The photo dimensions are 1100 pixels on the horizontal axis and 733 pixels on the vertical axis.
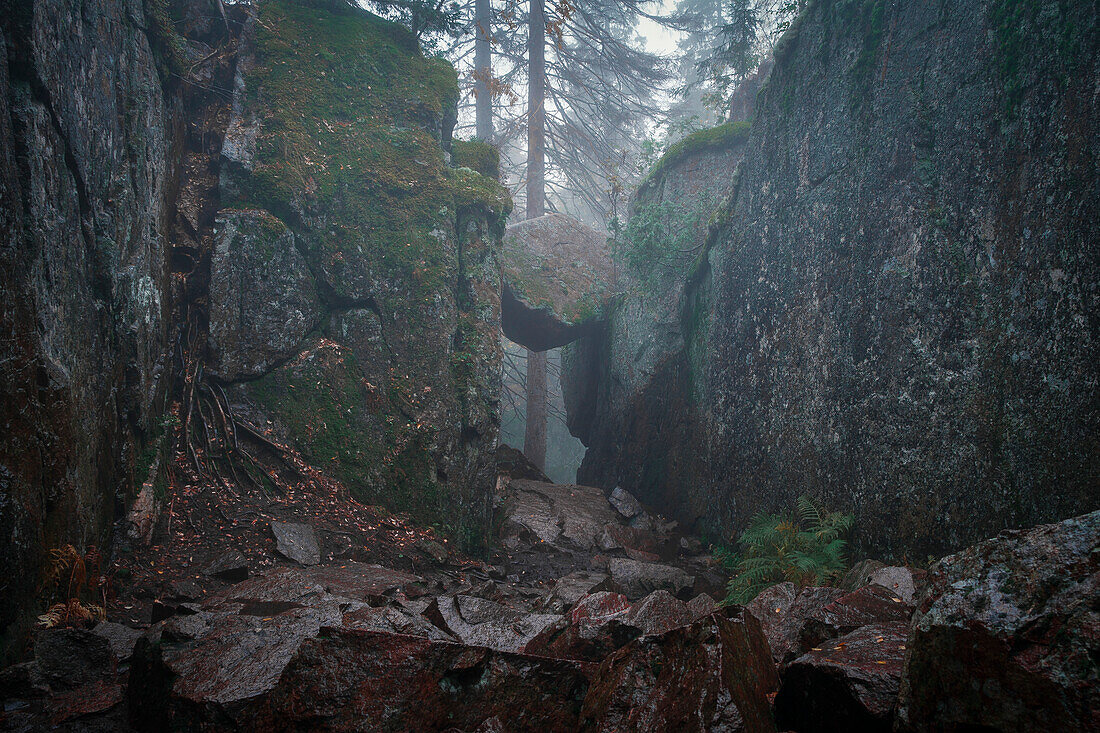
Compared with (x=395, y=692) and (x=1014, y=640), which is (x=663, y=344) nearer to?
(x=395, y=692)

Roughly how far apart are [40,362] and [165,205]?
3.69m

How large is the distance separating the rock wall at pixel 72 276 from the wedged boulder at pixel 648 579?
5238 millimetres

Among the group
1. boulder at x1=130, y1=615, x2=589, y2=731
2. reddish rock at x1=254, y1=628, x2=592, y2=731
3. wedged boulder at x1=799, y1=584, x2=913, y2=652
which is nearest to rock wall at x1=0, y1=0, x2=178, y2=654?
boulder at x1=130, y1=615, x2=589, y2=731

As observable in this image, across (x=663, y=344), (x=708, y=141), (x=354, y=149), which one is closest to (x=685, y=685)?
(x=354, y=149)

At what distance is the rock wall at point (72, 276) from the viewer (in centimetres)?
354

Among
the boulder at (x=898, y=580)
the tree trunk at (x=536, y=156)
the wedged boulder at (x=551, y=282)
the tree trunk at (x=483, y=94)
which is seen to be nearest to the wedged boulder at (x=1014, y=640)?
the boulder at (x=898, y=580)

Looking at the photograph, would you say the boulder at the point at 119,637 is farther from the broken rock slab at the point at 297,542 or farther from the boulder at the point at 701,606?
the boulder at the point at 701,606

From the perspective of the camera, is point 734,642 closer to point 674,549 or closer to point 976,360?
point 976,360

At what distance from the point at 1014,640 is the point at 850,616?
52.9 inches

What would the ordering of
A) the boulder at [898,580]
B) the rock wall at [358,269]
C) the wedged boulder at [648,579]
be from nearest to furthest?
1. the boulder at [898,580]
2. the wedged boulder at [648,579]
3. the rock wall at [358,269]

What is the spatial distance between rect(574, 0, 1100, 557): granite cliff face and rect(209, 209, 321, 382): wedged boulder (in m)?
6.55

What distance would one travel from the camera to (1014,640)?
1645 mm

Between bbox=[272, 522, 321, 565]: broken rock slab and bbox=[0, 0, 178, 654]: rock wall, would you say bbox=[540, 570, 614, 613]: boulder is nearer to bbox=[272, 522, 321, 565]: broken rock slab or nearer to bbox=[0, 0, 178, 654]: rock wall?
bbox=[272, 522, 321, 565]: broken rock slab

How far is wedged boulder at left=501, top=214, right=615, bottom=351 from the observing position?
1288cm
